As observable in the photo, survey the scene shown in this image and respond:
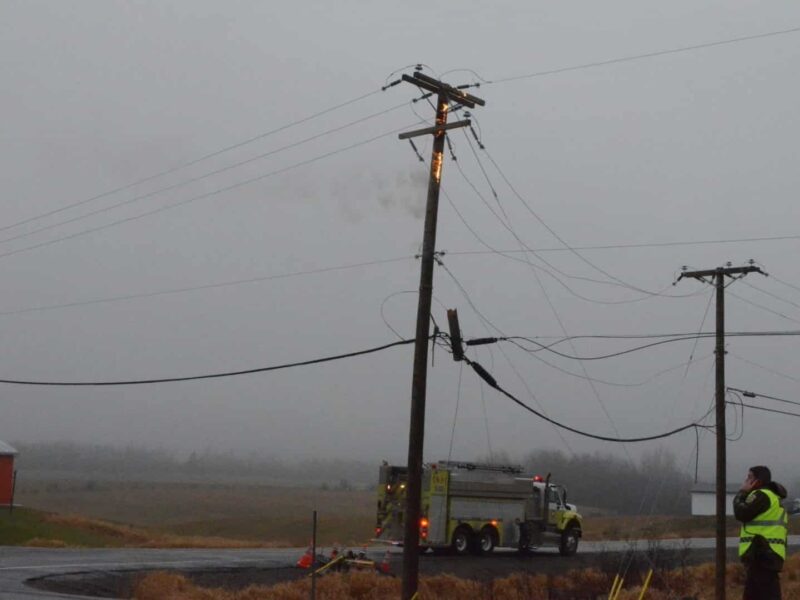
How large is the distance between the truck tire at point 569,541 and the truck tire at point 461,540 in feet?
15.2

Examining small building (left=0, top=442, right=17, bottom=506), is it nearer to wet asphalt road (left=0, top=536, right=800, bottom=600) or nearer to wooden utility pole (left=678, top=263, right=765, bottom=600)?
wet asphalt road (left=0, top=536, right=800, bottom=600)

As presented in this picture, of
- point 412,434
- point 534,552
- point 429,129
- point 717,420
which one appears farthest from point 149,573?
point 534,552

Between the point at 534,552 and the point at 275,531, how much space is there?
94.4ft

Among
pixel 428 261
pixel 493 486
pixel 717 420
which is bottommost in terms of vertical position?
pixel 493 486

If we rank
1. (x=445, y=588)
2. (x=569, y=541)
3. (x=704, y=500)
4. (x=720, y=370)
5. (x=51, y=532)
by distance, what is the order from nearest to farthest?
(x=445, y=588), (x=720, y=370), (x=569, y=541), (x=51, y=532), (x=704, y=500)

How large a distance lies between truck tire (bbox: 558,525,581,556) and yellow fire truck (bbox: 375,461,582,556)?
0.63m

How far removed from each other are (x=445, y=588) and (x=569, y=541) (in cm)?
1294

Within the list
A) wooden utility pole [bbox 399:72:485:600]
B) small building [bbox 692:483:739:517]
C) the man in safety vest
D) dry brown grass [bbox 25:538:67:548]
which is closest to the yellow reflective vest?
the man in safety vest

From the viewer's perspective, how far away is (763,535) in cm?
952

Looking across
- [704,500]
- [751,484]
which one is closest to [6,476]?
[751,484]

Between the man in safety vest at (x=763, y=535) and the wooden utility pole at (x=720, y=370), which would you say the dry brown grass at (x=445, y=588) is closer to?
the wooden utility pole at (x=720, y=370)

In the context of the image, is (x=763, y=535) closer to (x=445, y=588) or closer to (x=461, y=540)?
(x=445, y=588)

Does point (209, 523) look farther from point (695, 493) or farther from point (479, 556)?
point (695, 493)

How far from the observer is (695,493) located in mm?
98062
